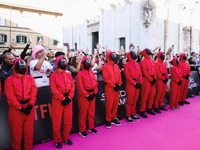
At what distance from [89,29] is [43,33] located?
19775 mm

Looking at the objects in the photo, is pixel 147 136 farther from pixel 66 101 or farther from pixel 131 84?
pixel 66 101

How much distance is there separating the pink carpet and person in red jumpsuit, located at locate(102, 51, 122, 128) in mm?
296

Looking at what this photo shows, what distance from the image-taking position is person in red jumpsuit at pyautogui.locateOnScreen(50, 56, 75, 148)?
3277 millimetres

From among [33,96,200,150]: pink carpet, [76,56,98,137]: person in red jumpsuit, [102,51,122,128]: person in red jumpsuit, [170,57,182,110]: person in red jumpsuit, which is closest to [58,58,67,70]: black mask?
[76,56,98,137]: person in red jumpsuit

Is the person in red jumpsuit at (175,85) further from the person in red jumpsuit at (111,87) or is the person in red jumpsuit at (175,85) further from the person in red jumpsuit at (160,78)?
the person in red jumpsuit at (111,87)

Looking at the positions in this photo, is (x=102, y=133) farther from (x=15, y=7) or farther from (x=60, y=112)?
(x=15, y=7)

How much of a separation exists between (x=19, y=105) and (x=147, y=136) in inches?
109

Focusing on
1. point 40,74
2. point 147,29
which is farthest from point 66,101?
point 147,29

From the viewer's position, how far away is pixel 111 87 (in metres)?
4.23

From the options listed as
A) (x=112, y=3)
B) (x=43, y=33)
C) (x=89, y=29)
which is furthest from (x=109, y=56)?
(x=43, y=33)

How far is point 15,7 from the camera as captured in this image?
112 ft

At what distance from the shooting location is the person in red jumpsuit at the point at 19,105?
9.45 feet

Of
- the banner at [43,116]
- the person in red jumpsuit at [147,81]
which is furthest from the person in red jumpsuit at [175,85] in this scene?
the banner at [43,116]

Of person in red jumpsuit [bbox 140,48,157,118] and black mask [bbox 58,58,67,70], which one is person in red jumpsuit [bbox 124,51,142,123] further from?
black mask [bbox 58,58,67,70]
